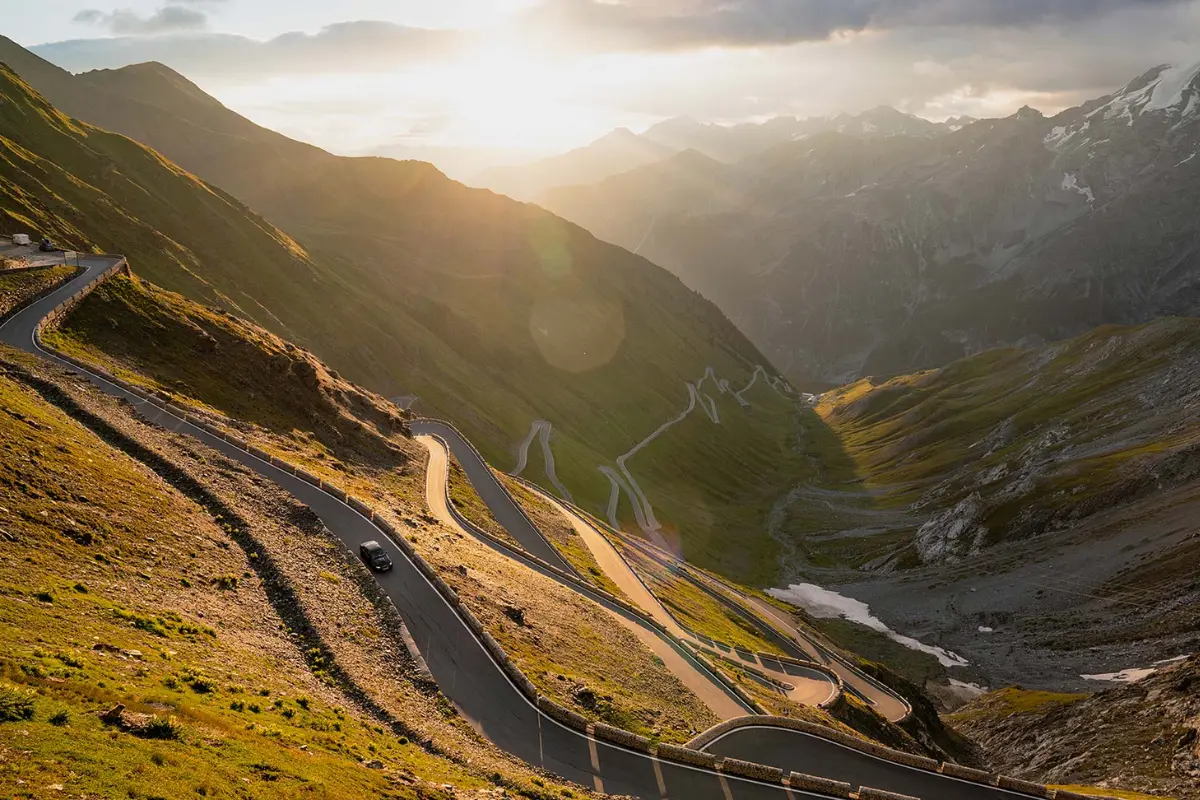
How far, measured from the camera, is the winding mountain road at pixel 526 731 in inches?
1332

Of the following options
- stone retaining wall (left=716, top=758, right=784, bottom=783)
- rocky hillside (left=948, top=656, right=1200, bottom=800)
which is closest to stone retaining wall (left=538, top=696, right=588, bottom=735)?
stone retaining wall (left=716, top=758, right=784, bottom=783)

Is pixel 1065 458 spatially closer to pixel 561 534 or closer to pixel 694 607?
pixel 694 607

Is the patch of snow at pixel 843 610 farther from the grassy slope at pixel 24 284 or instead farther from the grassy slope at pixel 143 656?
the grassy slope at pixel 24 284

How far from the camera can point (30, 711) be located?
63.4ft

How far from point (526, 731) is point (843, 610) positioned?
104 m

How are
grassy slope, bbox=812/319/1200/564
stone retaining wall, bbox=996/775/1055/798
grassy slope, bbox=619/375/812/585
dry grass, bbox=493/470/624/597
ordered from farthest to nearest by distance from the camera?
1. grassy slope, bbox=619/375/812/585
2. grassy slope, bbox=812/319/1200/564
3. dry grass, bbox=493/470/624/597
4. stone retaining wall, bbox=996/775/1055/798

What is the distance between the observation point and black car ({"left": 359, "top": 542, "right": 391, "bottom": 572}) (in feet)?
139

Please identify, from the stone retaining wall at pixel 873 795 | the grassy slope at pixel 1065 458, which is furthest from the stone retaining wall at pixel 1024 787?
the grassy slope at pixel 1065 458

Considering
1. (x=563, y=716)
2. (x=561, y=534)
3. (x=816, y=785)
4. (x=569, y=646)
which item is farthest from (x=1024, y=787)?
(x=561, y=534)

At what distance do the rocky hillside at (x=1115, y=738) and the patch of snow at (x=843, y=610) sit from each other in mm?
27783

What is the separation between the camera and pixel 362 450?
68.7 meters

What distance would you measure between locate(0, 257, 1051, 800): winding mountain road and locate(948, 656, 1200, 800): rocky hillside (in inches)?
724

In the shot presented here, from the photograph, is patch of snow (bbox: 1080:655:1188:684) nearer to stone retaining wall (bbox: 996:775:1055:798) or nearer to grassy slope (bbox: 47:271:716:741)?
stone retaining wall (bbox: 996:775:1055:798)

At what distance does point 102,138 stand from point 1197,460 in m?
195
